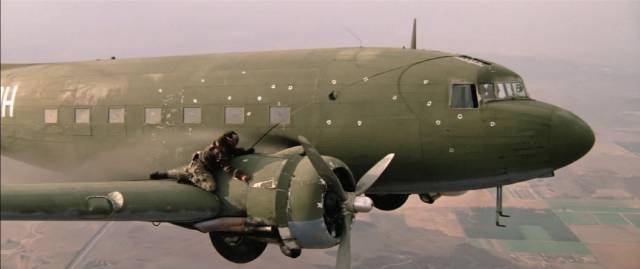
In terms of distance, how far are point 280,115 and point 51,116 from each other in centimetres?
716

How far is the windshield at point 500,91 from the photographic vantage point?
1262cm

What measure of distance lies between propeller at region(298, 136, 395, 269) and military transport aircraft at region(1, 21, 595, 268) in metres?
0.03

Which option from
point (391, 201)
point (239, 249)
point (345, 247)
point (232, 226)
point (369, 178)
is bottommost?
point (239, 249)

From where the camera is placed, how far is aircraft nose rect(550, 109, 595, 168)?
470 inches

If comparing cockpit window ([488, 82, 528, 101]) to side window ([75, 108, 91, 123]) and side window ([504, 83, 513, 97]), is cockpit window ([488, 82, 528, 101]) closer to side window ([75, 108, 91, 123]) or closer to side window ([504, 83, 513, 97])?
side window ([504, 83, 513, 97])

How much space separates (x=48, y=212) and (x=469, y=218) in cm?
4982

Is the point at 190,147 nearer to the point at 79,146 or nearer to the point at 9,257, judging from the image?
the point at 79,146

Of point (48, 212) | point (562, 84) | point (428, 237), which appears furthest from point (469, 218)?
point (48, 212)

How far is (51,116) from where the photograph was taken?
15.8m

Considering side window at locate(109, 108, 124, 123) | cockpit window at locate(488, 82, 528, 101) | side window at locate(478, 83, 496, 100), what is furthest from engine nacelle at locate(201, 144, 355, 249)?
side window at locate(109, 108, 124, 123)

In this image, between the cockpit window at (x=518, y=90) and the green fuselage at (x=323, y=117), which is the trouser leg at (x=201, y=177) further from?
the cockpit window at (x=518, y=90)

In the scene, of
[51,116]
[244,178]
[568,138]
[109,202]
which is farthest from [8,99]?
[568,138]

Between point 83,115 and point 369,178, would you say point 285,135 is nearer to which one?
point 369,178

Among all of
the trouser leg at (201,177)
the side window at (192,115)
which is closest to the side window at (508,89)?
the trouser leg at (201,177)
